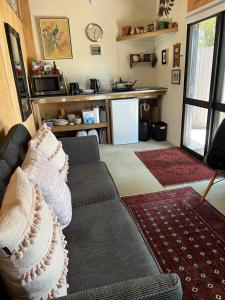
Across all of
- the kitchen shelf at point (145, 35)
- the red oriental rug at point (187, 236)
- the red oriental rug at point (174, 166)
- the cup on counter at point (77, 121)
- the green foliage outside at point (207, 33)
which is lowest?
the red oriental rug at point (187, 236)

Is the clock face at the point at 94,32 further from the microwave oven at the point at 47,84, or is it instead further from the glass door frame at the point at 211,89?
the glass door frame at the point at 211,89

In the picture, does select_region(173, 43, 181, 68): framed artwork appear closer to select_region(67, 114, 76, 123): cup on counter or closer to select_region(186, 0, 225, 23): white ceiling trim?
select_region(186, 0, 225, 23): white ceiling trim

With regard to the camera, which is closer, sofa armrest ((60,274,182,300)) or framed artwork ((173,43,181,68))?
sofa armrest ((60,274,182,300))

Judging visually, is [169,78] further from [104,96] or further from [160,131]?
[104,96]

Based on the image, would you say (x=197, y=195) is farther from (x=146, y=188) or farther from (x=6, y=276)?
(x=6, y=276)

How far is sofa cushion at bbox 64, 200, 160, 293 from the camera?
0.97 metres

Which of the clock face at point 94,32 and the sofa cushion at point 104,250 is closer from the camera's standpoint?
the sofa cushion at point 104,250

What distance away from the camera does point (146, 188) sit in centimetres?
254

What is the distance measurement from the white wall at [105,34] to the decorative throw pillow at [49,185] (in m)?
3.29

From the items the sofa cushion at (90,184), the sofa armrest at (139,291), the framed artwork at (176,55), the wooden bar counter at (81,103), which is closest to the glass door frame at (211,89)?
the framed artwork at (176,55)

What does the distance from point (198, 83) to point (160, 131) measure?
1.19 metres

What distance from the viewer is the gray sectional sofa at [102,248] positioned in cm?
72

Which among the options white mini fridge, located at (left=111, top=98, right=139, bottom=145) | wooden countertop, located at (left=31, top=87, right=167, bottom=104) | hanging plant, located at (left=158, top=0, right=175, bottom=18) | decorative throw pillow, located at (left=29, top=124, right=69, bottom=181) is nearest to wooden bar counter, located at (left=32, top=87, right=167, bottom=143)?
wooden countertop, located at (left=31, top=87, right=167, bottom=104)

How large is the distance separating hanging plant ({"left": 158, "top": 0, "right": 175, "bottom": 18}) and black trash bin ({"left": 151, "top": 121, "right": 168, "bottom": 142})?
1.88 metres
